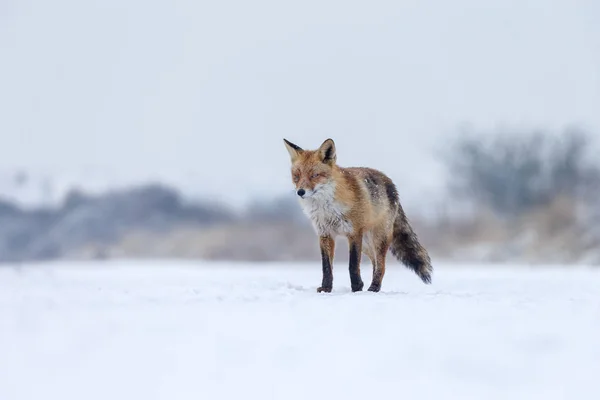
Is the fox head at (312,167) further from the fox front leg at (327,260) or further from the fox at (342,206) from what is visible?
the fox front leg at (327,260)

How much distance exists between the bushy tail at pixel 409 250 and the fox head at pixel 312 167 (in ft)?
4.39

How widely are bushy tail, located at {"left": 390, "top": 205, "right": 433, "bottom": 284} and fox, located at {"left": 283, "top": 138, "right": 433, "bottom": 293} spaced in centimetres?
31

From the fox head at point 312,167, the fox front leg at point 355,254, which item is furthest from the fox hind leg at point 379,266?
the fox head at point 312,167

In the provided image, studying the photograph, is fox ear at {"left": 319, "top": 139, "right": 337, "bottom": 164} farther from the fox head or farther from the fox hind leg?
the fox hind leg

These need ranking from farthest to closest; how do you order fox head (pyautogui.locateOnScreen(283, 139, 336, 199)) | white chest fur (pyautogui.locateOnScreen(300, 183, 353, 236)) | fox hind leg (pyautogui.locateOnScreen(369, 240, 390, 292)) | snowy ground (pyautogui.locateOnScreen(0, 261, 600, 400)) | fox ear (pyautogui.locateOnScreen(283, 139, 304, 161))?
fox hind leg (pyautogui.locateOnScreen(369, 240, 390, 292)) → fox ear (pyautogui.locateOnScreen(283, 139, 304, 161)) → white chest fur (pyautogui.locateOnScreen(300, 183, 353, 236)) → fox head (pyautogui.locateOnScreen(283, 139, 336, 199)) → snowy ground (pyautogui.locateOnScreen(0, 261, 600, 400))

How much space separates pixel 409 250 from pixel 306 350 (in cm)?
361

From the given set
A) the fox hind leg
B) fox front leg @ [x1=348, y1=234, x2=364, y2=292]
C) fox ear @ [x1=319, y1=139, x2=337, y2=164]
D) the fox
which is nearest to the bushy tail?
the fox

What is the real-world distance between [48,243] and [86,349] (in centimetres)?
1334

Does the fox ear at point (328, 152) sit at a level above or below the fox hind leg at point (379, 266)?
above

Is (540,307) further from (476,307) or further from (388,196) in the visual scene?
(388,196)

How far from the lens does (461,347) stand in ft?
13.1

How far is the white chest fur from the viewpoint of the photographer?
21.1 feet

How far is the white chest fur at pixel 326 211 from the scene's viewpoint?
6.44 meters

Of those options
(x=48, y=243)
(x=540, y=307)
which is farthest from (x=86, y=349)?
(x=48, y=243)
